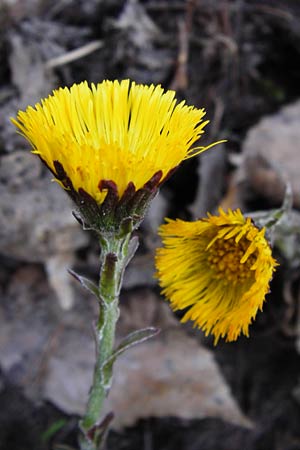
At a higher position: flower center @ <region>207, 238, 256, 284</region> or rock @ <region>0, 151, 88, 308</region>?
rock @ <region>0, 151, 88, 308</region>

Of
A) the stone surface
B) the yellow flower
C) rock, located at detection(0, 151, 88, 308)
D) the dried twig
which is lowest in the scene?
the stone surface

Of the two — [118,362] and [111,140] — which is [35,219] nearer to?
[118,362]

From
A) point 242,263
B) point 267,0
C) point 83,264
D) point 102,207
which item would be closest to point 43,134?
point 102,207

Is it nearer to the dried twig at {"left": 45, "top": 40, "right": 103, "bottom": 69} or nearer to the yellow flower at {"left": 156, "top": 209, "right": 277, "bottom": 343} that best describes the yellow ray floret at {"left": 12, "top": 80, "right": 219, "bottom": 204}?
the yellow flower at {"left": 156, "top": 209, "right": 277, "bottom": 343}

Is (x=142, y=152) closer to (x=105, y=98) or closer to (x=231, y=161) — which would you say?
(x=105, y=98)

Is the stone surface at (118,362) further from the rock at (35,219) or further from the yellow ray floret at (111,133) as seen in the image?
the yellow ray floret at (111,133)

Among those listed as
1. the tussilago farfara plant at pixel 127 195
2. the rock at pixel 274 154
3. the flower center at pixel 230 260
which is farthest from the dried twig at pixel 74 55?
the flower center at pixel 230 260

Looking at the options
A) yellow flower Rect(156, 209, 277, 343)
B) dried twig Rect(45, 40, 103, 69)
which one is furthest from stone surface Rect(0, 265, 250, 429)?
dried twig Rect(45, 40, 103, 69)
